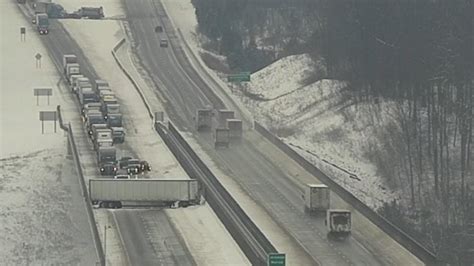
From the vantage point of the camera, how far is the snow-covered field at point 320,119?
62.1 meters

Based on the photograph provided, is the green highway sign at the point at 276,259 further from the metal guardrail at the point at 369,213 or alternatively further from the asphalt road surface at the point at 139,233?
the metal guardrail at the point at 369,213

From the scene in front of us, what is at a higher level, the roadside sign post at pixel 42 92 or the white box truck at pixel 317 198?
the roadside sign post at pixel 42 92

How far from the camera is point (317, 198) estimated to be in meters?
50.4

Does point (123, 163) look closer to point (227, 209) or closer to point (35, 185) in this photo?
point (35, 185)

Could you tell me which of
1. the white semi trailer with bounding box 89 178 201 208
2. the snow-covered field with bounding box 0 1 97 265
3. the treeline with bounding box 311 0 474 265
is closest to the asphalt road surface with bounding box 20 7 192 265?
the white semi trailer with bounding box 89 178 201 208

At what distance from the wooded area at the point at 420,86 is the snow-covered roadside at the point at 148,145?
910 centimetres

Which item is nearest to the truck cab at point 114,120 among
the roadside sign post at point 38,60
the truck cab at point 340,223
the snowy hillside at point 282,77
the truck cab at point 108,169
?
the truck cab at point 108,169

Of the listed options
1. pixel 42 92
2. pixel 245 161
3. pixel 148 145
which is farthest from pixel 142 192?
pixel 42 92

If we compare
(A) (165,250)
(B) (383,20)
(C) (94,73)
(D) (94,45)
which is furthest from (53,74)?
(A) (165,250)

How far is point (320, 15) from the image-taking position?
307 ft

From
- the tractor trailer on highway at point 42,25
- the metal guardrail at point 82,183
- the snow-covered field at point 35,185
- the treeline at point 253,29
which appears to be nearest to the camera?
the metal guardrail at point 82,183

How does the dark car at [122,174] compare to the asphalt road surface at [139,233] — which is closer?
the asphalt road surface at [139,233]

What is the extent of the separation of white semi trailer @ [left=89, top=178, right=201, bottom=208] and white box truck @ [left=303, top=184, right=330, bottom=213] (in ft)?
17.9

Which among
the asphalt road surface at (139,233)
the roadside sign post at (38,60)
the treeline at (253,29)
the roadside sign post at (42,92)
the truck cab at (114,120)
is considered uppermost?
the treeline at (253,29)
